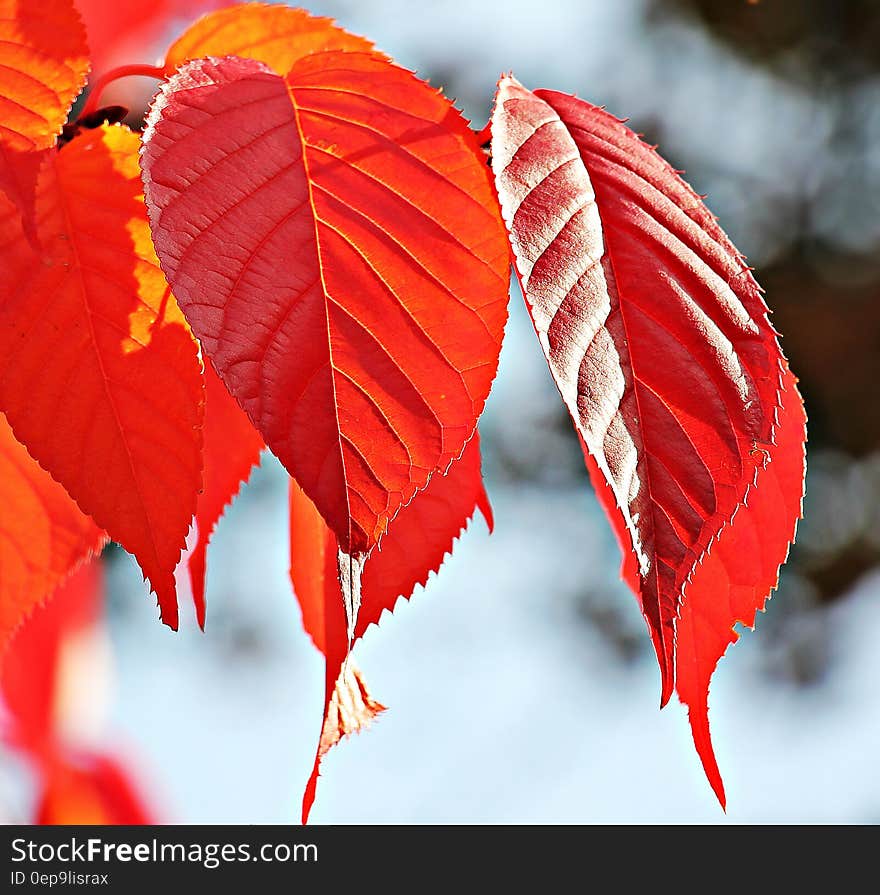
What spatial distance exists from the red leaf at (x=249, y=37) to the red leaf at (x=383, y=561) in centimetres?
11

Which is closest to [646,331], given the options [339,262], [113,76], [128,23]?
[339,262]

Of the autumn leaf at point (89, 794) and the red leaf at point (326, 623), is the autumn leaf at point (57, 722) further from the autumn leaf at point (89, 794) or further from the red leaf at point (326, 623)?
the red leaf at point (326, 623)

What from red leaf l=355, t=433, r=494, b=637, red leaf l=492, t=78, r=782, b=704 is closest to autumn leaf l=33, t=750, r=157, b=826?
red leaf l=355, t=433, r=494, b=637

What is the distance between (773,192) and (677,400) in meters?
2.28

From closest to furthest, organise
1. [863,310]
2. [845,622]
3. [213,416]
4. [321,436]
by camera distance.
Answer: [321,436] → [213,416] → [863,310] → [845,622]

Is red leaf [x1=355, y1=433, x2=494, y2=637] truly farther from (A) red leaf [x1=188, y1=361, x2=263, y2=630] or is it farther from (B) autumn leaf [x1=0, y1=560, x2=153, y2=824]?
(B) autumn leaf [x1=0, y1=560, x2=153, y2=824]

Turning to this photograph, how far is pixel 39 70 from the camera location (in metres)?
0.22

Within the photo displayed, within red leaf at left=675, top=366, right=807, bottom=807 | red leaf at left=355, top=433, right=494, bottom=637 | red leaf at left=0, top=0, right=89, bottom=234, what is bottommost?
red leaf at left=355, top=433, right=494, bottom=637

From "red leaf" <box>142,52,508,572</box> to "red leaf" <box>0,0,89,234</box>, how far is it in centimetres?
2

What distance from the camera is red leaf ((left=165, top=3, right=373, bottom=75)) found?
0.27 m

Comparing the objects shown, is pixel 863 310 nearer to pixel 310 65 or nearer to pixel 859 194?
pixel 859 194

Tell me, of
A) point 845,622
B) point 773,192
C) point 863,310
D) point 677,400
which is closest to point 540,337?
point 677,400

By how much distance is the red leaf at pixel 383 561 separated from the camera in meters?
0.27

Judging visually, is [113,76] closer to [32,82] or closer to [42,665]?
[32,82]
